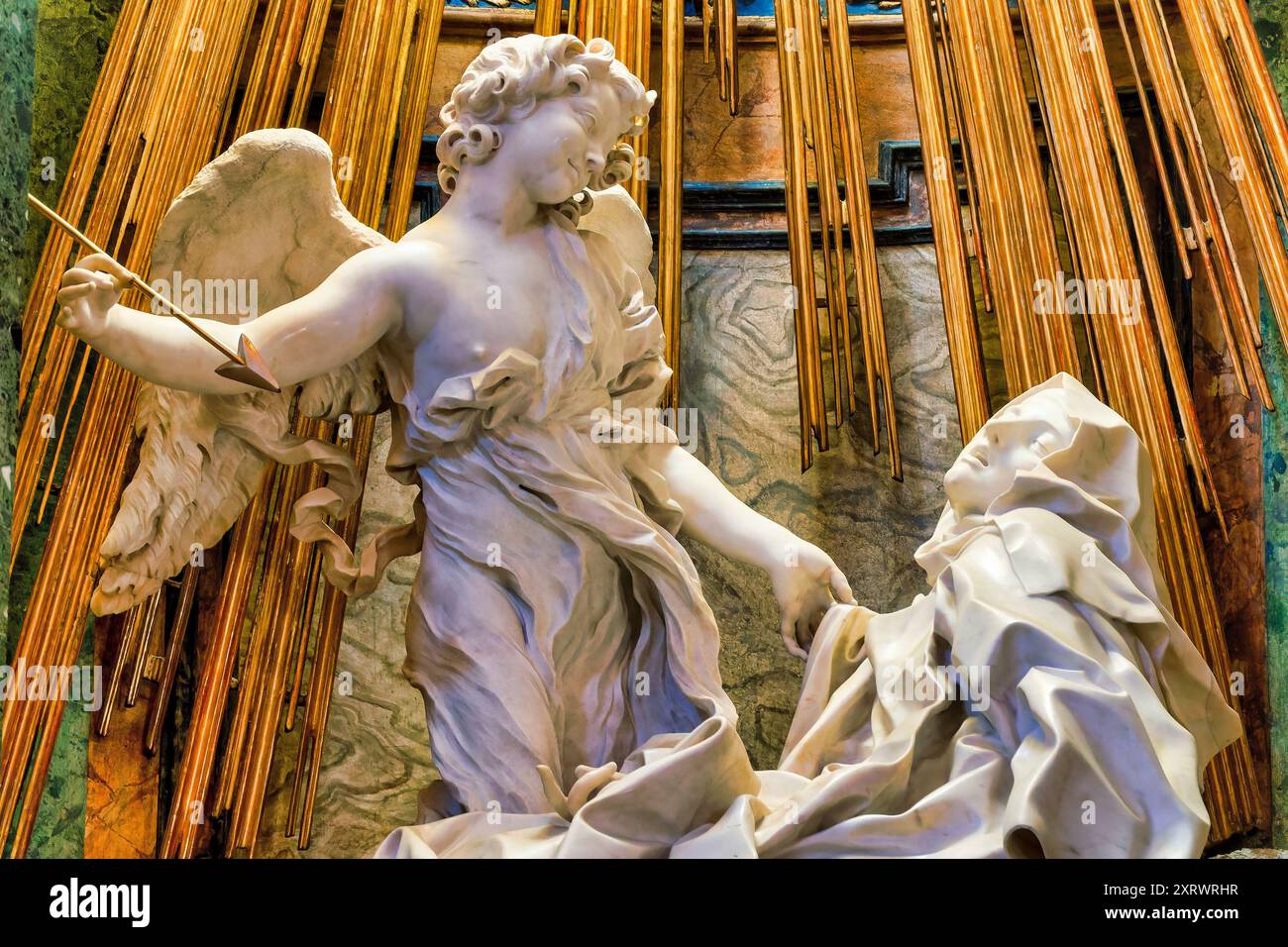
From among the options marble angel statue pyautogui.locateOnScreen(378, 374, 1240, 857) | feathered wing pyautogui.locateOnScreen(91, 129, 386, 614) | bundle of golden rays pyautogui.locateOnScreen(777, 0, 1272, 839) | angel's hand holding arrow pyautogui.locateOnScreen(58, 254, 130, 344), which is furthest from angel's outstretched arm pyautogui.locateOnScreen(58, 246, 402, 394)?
bundle of golden rays pyautogui.locateOnScreen(777, 0, 1272, 839)

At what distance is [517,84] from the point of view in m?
2.44

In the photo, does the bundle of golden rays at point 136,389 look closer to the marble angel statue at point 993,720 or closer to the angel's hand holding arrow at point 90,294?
the angel's hand holding arrow at point 90,294

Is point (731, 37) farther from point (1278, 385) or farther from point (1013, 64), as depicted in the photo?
point (1278, 385)

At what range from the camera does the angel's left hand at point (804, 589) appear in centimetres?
258

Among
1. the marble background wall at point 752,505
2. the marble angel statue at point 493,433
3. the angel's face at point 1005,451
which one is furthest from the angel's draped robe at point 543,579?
the marble background wall at point 752,505

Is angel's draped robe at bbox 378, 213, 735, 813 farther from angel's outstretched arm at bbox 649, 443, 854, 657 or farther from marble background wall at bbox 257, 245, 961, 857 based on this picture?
marble background wall at bbox 257, 245, 961, 857

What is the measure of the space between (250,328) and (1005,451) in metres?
1.16

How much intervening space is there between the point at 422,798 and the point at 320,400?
2.12 ft

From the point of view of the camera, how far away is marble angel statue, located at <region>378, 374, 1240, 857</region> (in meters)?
1.99

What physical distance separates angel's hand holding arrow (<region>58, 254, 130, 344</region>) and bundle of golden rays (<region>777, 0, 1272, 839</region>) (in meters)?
1.63
